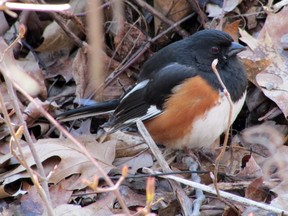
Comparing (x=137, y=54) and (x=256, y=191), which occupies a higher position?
(x=137, y=54)

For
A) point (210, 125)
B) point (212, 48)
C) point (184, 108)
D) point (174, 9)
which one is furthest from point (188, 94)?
point (174, 9)

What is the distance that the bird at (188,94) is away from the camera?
3021 millimetres

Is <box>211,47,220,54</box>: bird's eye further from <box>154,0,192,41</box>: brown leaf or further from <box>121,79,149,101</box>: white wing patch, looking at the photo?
<box>154,0,192,41</box>: brown leaf

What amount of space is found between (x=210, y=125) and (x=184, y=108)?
141mm

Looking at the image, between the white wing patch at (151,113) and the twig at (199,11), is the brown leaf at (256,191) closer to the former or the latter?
the white wing patch at (151,113)

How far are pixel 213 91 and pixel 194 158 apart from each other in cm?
37

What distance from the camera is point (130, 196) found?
291 centimetres

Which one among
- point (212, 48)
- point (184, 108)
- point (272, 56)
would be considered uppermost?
point (212, 48)

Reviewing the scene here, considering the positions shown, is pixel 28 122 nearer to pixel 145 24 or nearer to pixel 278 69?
pixel 145 24

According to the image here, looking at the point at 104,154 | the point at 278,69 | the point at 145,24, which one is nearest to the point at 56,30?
the point at 145,24

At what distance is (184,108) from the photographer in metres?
3.03

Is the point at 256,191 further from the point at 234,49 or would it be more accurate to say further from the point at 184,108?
the point at 234,49

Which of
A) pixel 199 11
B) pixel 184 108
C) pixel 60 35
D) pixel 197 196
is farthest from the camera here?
pixel 60 35

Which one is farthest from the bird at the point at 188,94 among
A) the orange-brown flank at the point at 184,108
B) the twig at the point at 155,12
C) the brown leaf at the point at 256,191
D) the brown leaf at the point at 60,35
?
the brown leaf at the point at 60,35
